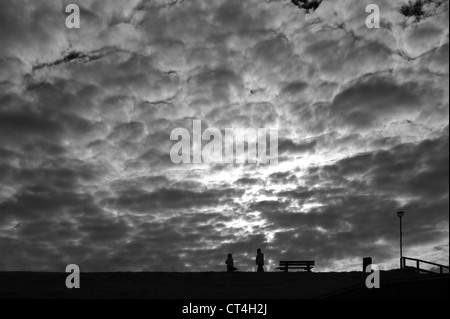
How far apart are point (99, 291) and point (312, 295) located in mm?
8487

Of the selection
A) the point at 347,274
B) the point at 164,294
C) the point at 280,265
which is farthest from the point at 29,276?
the point at 347,274

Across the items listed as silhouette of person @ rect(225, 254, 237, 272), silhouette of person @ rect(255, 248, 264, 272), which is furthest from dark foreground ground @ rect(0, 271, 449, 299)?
silhouette of person @ rect(225, 254, 237, 272)

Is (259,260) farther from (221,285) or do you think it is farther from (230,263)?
(221,285)

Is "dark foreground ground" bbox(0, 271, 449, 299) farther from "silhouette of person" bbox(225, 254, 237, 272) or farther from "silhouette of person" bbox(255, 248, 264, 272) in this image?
"silhouette of person" bbox(225, 254, 237, 272)

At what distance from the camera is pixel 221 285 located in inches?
973

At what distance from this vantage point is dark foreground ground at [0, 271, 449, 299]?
2197cm

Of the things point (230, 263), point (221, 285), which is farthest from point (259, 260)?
point (221, 285)

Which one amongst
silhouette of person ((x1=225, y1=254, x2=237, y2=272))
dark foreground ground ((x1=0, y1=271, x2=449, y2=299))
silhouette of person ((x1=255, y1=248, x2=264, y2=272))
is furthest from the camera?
silhouette of person ((x1=225, y1=254, x2=237, y2=272))

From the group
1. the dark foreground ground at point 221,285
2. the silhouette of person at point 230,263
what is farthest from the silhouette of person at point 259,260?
the dark foreground ground at point 221,285

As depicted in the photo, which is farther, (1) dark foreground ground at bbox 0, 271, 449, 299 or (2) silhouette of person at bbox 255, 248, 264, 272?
(2) silhouette of person at bbox 255, 248, 264, 272

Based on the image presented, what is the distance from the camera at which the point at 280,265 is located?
30719mm

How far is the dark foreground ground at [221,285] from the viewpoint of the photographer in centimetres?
2197

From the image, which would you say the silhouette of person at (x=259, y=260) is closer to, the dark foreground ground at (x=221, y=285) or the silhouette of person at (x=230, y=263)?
the silhouette of person at (x=230, y=263)
